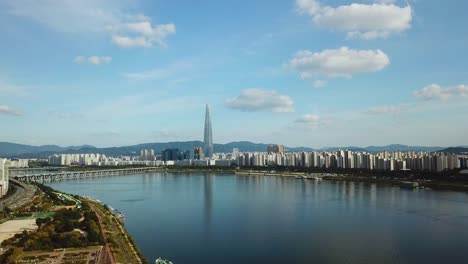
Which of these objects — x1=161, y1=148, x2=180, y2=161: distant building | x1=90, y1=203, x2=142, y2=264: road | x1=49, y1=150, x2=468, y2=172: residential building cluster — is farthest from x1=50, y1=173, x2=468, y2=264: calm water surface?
x1=161, y1=148, x2=180, y2=161: distant building

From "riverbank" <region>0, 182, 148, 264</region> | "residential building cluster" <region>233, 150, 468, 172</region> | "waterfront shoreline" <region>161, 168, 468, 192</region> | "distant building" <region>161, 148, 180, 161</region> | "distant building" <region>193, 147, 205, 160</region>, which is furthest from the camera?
"distant building" <region>161, 148, 180, 161</region>

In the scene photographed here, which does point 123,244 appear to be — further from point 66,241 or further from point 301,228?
point 301,228

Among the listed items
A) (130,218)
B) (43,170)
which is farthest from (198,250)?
(43,170)

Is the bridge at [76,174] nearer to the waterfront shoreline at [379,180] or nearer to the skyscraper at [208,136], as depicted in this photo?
the waterfront shoreline at [379,180]

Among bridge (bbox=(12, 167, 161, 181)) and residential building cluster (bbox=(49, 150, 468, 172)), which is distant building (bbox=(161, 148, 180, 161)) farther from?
bridge (bbox=(12, 167, 161, 181))

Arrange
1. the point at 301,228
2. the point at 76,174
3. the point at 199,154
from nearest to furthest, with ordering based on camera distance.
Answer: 1. the point at 301,228
2. the point at 76,174
3. the point at 199,154

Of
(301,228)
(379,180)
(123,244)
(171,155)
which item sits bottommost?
(301,228)

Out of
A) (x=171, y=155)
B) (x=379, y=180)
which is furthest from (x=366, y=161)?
(x=171, y=155)

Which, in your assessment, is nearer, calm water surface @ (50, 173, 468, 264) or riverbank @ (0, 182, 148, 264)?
riverbank @ (0, 182, 148, 264)

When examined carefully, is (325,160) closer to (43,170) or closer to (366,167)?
(366,167)
